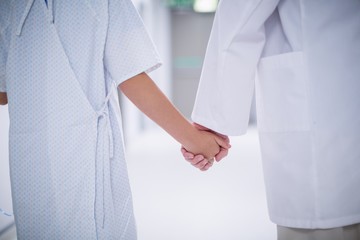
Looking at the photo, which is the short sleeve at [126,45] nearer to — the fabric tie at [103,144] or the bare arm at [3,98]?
the fabric tie at [103,144]

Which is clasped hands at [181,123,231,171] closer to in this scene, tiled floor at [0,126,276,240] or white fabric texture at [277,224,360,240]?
white fabric texture at [277,224,360,240]

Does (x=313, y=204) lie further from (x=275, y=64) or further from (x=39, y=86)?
(x=39, y=86)

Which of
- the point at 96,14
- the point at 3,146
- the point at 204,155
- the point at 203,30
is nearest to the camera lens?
the point at 96,14

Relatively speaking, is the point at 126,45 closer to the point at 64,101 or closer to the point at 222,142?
the point at 64,101

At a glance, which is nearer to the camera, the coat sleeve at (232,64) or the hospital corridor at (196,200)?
the coat sleeve at (232,64)

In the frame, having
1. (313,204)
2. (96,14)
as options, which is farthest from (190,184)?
(96,14)

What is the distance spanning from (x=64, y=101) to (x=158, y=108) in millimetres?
276

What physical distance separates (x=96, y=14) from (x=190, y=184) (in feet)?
7.63

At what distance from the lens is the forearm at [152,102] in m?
1.00

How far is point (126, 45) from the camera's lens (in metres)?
0.95

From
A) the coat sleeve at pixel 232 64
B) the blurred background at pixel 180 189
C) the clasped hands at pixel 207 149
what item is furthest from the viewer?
the blurred background at pixel 180 189

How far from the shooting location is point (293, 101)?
986 millimetres

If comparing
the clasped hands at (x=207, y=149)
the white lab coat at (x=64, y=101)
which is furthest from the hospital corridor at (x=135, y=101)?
the clasped hands at (x=207, y=149)

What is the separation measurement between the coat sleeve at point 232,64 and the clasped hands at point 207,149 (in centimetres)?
11
